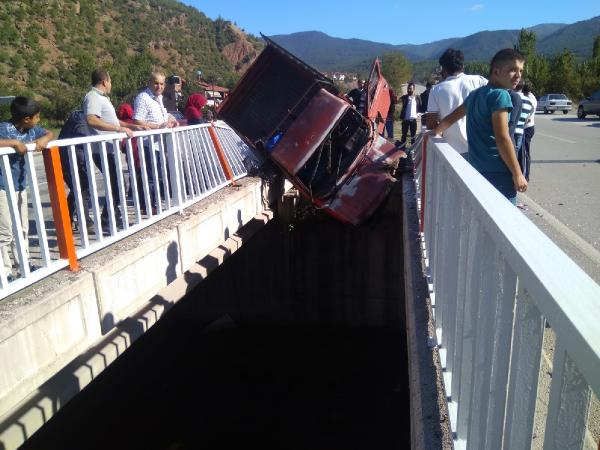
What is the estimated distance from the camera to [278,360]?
1252 centimetres

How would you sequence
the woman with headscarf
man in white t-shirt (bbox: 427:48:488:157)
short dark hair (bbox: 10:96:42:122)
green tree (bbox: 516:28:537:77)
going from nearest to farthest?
1. short dark hair (bbox: 10:96:42:122)
2. man in white t-shirt (bbox: 427:48:488:157)
3. the woman with headscarf
4. green tree (bbox: 516:28:537:77)

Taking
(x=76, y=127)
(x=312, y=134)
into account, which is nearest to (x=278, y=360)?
(x=312, y=134)

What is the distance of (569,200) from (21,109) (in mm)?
7074

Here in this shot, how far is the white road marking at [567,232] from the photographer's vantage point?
4.82m

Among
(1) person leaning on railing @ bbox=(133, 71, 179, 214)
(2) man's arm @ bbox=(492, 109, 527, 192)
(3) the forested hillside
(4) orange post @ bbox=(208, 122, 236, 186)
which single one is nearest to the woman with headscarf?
(4) orange post @ bbox=(208, 122, 236, 186)

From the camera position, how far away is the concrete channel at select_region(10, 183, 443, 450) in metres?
9.91

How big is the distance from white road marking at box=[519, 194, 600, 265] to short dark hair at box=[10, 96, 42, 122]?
205 inches

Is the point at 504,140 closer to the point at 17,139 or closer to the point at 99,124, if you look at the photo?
the point at 17,139

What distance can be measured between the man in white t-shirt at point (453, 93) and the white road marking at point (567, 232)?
1.51m

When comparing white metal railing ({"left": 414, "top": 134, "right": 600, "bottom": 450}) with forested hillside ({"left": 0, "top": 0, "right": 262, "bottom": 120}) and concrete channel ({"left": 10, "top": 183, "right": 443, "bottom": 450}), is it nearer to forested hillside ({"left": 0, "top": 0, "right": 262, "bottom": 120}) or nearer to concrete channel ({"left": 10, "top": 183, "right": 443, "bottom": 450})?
concrete channel ({"left": 10, "top": 183, "right": 443, "bottom": 450})

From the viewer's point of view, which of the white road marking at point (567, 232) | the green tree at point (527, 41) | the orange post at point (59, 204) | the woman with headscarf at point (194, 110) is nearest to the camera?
the orange post at point (59, 204)

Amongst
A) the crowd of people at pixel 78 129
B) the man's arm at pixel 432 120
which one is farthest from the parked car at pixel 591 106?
the crowd of people at pixel 78 129

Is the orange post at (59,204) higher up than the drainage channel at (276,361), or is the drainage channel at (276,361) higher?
the orange post at (59,204)

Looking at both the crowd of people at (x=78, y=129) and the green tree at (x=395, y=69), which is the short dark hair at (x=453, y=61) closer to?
the crowd of people at (x=78, y=129)
